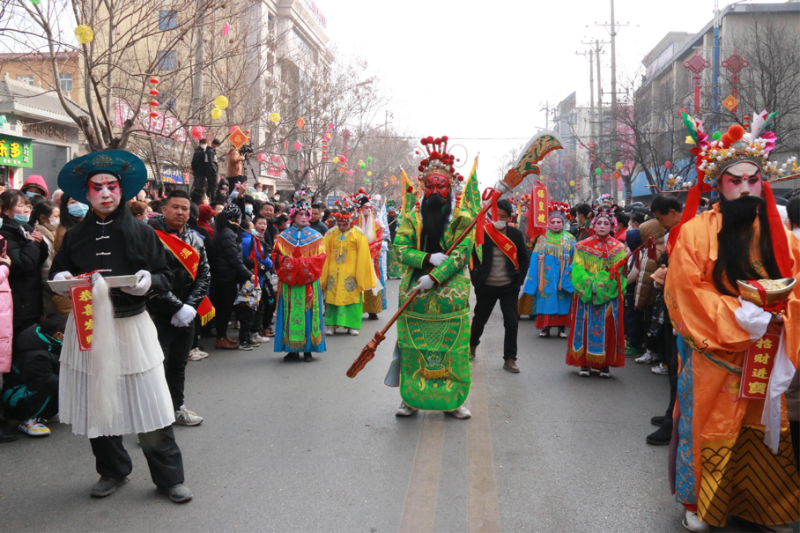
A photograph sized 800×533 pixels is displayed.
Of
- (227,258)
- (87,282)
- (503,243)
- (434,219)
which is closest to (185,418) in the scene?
(87,282)

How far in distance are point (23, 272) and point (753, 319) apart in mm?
5196

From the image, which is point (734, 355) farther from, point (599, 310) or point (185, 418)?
point (185, 418)

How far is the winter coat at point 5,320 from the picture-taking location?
5.01 metres

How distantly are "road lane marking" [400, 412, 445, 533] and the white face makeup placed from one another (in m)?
2.37

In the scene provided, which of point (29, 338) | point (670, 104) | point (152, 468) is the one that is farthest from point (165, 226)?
point (670, 104)

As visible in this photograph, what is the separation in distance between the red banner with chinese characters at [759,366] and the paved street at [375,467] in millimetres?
797

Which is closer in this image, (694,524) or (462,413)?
(694,524)

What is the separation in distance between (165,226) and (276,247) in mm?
3173

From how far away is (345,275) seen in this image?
385 inches

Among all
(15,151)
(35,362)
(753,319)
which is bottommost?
(35,362)

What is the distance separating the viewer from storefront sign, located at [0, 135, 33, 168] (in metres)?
17.0

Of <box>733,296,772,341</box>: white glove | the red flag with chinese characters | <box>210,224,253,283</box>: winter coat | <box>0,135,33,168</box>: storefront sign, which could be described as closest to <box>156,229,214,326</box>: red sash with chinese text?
<box>733,296,772,341</box>: white glove

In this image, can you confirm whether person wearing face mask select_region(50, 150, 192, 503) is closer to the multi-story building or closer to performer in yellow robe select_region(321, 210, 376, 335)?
performer in yellow robe select_region(321, 210, 376, 335)

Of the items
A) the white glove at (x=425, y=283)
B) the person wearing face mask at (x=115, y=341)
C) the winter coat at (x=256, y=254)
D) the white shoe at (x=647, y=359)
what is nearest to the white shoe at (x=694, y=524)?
the white glove at (x=425, y=283)
